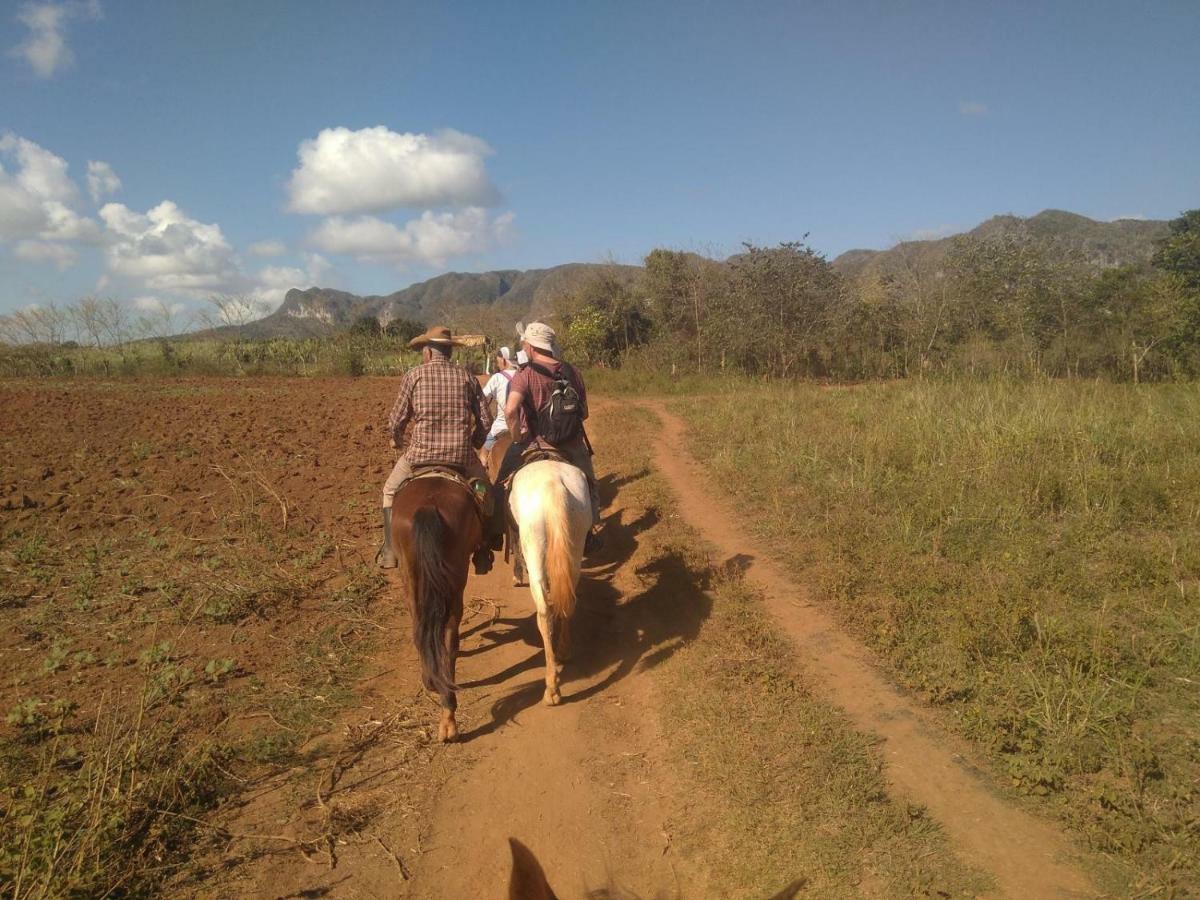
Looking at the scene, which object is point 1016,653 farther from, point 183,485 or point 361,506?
point 183,485

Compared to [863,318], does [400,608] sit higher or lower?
lower

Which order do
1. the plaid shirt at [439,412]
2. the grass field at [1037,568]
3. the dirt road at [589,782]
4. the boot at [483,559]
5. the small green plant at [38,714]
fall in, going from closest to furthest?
the dirt road at [589,782], the grass field at [1037,568], the small green plant at [38,714], the plaid shirt at [439,412], the boot at [483,559]

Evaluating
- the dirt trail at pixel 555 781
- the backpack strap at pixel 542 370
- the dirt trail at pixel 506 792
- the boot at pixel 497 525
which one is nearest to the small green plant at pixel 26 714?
the dirt trail at pixel 506 792

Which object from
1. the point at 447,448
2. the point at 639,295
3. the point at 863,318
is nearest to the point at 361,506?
the point at 447,448

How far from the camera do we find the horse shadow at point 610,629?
484 centimetres

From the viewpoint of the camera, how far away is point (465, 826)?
3.46 metres

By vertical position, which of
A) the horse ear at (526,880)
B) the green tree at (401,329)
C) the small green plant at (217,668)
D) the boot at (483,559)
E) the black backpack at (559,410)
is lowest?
the small green plant at (217,668)

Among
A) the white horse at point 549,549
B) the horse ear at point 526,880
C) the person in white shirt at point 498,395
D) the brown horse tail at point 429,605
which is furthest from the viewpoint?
the person in white shirt at point 498,395

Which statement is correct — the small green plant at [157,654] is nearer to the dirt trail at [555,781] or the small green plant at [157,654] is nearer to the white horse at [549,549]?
the dirt trail at [555,781]

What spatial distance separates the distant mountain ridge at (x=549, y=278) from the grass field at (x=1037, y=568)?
555 inches

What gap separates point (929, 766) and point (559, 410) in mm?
3575

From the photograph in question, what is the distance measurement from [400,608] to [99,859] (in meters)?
3.41

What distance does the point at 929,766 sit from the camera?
3.61 meters

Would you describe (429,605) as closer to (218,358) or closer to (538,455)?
(538,455)
